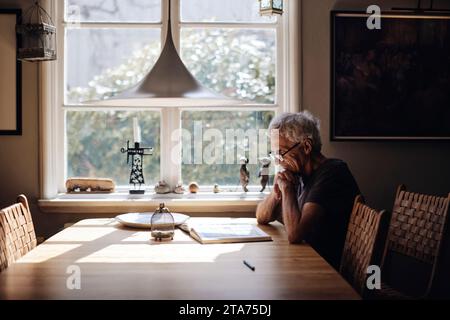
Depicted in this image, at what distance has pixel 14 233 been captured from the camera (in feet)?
6.95

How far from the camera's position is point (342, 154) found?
328 centimetres

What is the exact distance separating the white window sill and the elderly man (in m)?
0.58

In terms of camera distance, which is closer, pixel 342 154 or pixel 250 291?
pixel 250 291

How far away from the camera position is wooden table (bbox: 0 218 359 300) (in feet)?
4.69

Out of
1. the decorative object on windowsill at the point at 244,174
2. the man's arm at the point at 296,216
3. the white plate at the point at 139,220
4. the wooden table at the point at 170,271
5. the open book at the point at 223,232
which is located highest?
the decorative object on windowsill at the point at 244,174

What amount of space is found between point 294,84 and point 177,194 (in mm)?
1039

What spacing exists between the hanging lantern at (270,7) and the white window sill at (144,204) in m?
1.23

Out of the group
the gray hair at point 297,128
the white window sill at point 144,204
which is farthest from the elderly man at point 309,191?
the white window sill at point 144,204

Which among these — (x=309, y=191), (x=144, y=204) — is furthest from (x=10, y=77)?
(x=309, y=191)

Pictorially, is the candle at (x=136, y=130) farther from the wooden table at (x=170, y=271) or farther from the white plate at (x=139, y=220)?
the wooden table at (x=170, y=271)

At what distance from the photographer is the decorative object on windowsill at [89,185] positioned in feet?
10.9

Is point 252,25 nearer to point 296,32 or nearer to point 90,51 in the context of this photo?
point 296,32

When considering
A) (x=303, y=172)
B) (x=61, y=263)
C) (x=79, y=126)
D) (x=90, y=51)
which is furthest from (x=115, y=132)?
(x=61, y=263)
